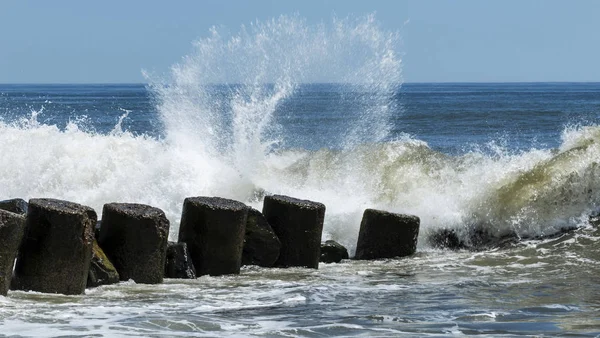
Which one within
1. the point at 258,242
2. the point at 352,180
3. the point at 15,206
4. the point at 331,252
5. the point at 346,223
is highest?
the point at 352,180

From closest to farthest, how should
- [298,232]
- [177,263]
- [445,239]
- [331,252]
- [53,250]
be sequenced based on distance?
[53,250], [177,263], [298,232], [331,252], [445,239]

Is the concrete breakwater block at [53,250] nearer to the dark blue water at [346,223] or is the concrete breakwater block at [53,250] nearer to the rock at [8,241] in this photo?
the dark blue water at [346,223]

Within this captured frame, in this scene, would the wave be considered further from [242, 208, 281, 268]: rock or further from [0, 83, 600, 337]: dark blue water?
[242, 208, 281, 268]: rock

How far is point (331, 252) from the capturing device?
11.7 meters

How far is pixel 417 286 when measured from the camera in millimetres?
9922

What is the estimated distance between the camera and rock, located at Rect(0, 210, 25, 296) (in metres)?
8.34

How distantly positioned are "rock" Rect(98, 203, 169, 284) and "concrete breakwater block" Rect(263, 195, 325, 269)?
1696 millimetres

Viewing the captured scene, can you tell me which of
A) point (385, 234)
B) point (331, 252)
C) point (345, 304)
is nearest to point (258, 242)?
point (331, 252)

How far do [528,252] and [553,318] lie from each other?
3.97 meters

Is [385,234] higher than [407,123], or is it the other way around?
[407,123]

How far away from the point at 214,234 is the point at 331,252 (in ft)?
5.81

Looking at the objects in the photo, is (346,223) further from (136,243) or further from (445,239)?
(136,243)

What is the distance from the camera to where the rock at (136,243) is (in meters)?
9.67

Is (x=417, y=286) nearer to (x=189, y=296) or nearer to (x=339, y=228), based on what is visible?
(x=189, y=296)
